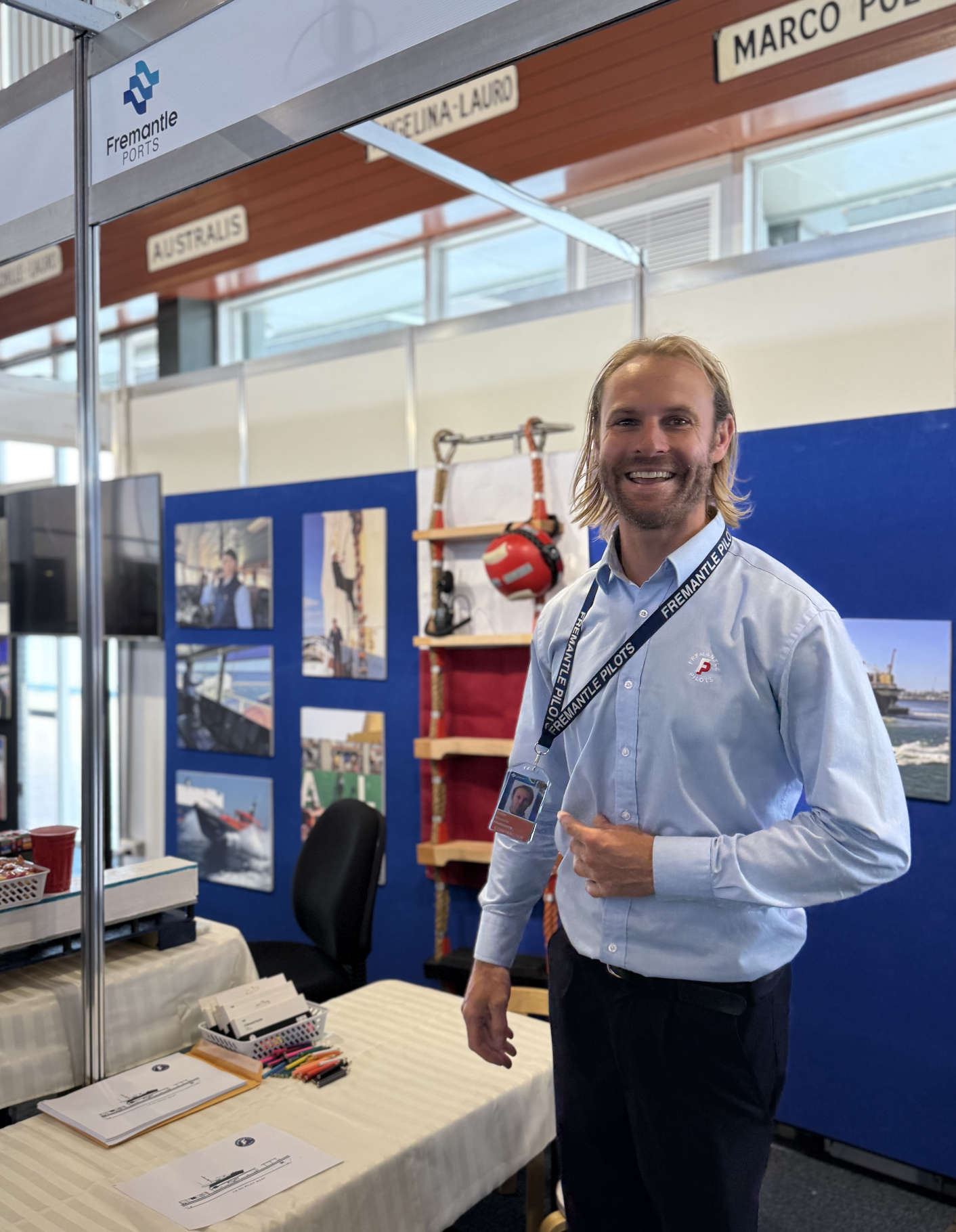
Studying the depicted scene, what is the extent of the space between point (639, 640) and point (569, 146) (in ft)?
11.5

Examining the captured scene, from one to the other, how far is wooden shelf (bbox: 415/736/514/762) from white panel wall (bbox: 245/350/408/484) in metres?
1.73

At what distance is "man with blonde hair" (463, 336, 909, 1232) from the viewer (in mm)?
1263

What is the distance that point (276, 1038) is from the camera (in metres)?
2.07

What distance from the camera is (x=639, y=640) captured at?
1412mm

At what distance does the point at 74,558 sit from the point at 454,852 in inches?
116

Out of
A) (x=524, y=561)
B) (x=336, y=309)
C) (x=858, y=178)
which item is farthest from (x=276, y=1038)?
(x=336, y=309)

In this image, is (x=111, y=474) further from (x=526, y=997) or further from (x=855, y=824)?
(x=855, y=824)

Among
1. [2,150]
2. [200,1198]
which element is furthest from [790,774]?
[2,150]

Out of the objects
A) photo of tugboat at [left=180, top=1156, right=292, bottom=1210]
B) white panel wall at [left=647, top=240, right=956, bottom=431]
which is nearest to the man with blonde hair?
photo of tugboat at [left=180, top=1156, right=292, bottom=1210]

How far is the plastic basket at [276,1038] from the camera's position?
2039 millimetres

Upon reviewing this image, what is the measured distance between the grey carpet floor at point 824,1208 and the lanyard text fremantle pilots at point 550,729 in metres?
1.65

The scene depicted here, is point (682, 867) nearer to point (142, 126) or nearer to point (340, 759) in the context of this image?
point (142, 126)

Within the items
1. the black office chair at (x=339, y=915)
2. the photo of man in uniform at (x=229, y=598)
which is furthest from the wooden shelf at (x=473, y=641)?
the photo of man in uniform at (x=229, y=598)

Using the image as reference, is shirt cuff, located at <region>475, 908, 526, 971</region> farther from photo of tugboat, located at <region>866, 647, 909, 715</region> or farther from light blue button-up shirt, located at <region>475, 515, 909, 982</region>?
photo of tugboat, located at <region>866, 647, 909, 715</region>
